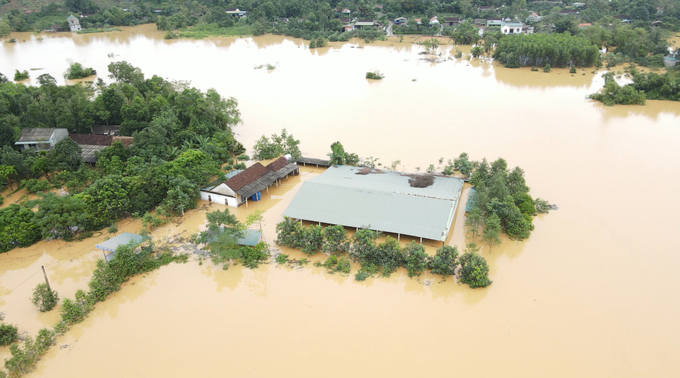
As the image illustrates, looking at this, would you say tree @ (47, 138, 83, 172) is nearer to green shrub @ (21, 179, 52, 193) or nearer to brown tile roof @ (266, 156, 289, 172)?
green shrub @ (21, 179, 52, 193)

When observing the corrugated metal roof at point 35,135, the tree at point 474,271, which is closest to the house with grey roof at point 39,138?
the corrugated metal roof at point 35,135

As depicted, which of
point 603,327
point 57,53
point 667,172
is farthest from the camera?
point 57,53

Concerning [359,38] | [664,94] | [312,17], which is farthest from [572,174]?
[312,17]

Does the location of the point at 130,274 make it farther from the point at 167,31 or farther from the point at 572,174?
the point at 167,31

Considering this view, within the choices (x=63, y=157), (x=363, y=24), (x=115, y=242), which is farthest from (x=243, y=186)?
(x=363, y=24)

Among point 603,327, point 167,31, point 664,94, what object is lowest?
point 603,327

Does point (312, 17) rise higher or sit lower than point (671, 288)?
higher
